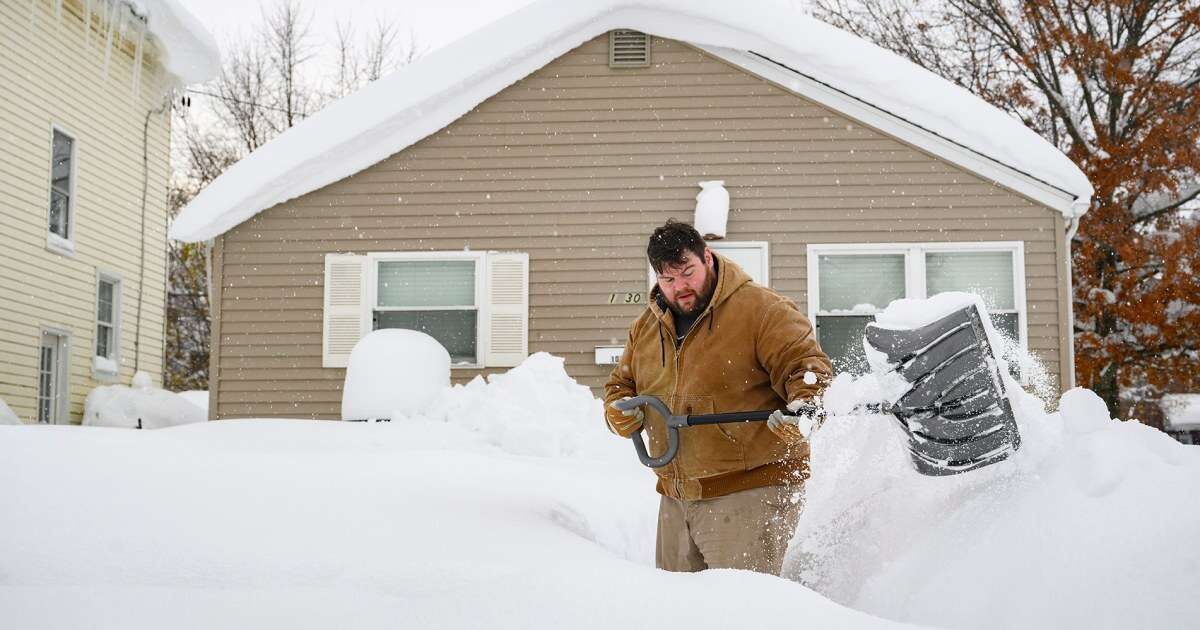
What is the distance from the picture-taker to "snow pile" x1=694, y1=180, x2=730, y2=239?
1072 cm

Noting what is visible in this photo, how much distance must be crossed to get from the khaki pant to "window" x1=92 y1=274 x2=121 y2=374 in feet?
47.1

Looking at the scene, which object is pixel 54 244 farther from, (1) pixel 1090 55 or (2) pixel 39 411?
(1) pixel 1090 55

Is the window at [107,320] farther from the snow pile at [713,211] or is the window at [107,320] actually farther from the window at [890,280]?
the window at [890,280]

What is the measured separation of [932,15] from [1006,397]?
2002 cm

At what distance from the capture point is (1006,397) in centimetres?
405

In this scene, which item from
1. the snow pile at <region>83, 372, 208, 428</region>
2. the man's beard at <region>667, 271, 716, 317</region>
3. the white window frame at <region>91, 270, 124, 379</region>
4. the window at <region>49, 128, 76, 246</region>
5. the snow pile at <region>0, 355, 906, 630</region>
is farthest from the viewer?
the white window frame at <region>91, 270, 124, 379</region>

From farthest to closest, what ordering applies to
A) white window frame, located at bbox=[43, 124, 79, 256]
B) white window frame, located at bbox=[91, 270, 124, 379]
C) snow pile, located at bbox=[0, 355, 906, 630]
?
white window frame, located at bbox=[91, 270, 124, 379], white window frame, located at bbox=[43, 124, 79, 256], snow pile, located at bbox=[0, 355, 906, 630]

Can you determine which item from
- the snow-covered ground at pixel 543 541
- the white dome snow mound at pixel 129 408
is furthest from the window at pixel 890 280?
the white dome snow mound at pixel 129 408

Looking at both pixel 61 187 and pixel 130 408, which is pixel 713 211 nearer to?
pixel 130 408

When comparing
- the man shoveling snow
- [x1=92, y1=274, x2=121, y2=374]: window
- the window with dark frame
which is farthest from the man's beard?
[x1=92, y1=274, x2=121, y2=374]: window

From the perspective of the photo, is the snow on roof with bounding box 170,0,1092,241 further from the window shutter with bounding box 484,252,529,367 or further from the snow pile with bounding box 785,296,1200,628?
the snow pile with bounding box 785,296,1200,628

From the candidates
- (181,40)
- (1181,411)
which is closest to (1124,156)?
(1181,411)

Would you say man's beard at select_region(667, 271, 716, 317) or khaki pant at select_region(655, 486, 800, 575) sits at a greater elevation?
man's beard at select_region(667, 271, 716, 317)

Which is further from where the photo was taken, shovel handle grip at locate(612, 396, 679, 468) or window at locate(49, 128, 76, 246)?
window at locate(49, 128, 76, 246)
